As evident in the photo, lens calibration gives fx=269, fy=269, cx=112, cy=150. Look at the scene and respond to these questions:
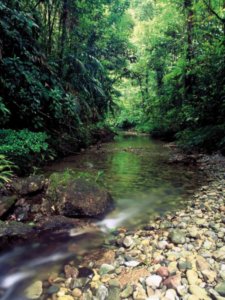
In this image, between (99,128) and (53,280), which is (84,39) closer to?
(99,128)

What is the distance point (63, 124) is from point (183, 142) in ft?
19.7

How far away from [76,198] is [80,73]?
7.83 metres

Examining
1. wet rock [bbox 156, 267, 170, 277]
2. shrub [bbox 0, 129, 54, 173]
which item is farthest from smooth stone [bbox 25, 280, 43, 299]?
shrub [bbox 0, 129, 54, 173]

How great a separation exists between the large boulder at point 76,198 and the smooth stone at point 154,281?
6.40ft

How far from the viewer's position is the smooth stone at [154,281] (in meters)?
2.54

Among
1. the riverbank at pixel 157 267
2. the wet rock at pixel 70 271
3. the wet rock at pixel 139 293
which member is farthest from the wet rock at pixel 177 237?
the wet rock at pixel 70 271

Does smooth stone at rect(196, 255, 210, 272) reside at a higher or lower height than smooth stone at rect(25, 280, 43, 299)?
higher

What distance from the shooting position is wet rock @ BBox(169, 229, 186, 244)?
3.37 meters

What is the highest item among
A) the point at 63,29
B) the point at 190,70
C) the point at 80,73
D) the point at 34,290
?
the point at 63,29

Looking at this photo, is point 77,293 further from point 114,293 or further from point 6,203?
point 6,203

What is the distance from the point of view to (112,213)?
15.2 ft

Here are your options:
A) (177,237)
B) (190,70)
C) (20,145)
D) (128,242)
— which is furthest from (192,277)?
(190,70)

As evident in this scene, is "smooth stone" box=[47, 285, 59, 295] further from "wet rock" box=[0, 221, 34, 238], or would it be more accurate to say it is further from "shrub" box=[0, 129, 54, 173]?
"shrub" box=[0, 129, 54, 173]

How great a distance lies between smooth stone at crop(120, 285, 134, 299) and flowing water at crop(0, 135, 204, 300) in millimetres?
855
